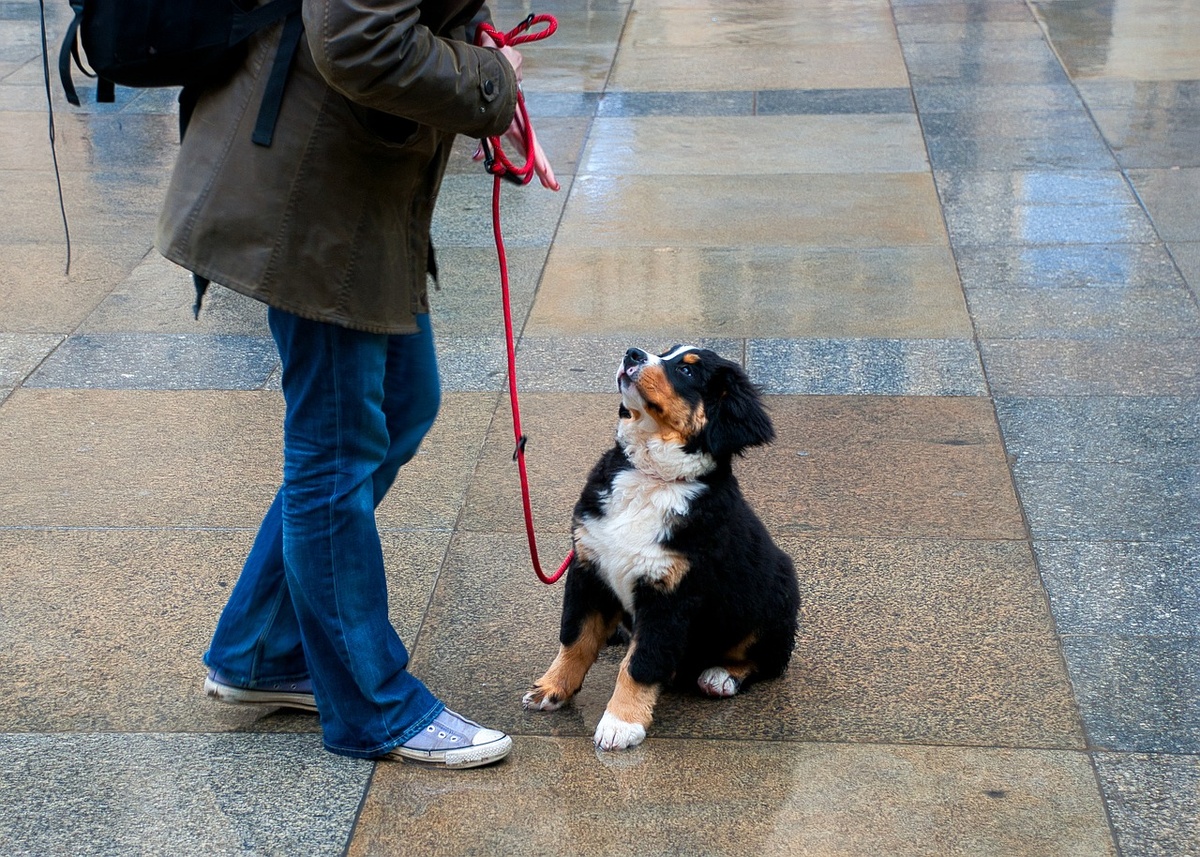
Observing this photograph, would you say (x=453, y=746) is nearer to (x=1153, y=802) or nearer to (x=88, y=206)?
(x=1153, y=802)

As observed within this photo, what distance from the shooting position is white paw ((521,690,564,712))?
344cm

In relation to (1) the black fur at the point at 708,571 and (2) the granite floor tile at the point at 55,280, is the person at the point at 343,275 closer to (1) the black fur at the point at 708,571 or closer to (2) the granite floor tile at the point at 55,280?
(1) the black fur at the point at 708,571

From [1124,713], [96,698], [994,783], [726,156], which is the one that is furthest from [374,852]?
[726,156]

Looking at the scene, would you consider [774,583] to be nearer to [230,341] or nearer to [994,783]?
[994,783]

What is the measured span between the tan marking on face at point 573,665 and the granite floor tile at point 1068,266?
3.70m

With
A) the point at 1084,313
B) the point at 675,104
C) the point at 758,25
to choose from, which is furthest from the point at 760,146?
the point at 758,25

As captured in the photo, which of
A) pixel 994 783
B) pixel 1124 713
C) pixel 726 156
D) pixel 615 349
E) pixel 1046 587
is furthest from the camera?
A: pixel 726 156

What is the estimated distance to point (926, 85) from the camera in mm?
10047

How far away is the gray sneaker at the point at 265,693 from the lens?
11.0 ft

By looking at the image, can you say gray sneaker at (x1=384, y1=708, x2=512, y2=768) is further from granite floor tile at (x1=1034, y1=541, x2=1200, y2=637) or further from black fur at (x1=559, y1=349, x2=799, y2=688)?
granite floor tile at (x1=1034, y1=541, x2=1200, y2=637)

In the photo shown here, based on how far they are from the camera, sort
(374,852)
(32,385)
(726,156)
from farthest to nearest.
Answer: (726,156), (32,385), (374,852)

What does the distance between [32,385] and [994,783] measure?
4157mm

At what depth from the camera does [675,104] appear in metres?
9.80

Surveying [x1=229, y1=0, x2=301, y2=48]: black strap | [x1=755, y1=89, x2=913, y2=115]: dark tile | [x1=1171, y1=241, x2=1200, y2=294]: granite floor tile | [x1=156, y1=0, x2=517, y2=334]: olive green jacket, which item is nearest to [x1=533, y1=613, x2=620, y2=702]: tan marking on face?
[x1=156, y1=0, x2=517, y2=334]: olive green jacket
